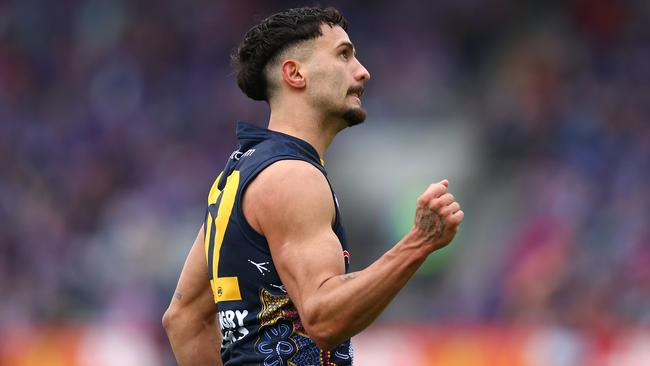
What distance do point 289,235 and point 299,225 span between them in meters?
0.06

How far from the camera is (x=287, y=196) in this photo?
4.32 metres

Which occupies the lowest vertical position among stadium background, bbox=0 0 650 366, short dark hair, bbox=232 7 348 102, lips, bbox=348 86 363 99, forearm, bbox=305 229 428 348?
forearm, bbox=305 229 428 348

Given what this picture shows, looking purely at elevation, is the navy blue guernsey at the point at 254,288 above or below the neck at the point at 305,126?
below

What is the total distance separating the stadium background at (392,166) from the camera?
11.2 meters

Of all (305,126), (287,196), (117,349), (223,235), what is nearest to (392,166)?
(117,349)

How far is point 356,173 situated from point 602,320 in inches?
202

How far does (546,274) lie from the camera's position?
11445 millimetres

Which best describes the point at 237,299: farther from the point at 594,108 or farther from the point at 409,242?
the point at 594,108

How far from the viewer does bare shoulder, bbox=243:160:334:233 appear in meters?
4.30

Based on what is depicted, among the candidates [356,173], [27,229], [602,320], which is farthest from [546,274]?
[27,229]

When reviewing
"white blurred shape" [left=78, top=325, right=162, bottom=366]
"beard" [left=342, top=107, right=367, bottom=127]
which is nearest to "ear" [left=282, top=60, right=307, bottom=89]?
"beard" [left=342, top=107, right=367, bottom=127]

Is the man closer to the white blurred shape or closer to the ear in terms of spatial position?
the ear

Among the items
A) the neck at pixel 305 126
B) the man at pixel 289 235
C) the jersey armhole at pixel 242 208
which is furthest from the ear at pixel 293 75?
the jersey armhole at pixel 242 208

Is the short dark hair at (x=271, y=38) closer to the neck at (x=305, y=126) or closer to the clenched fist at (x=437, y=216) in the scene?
the neck at (x=305, y=126)
